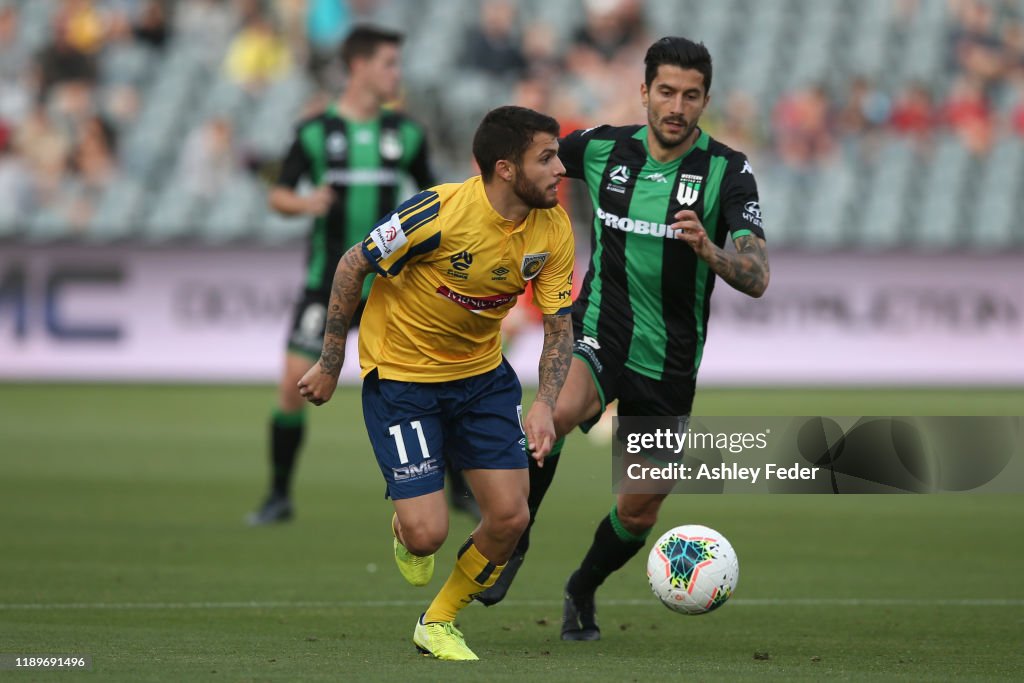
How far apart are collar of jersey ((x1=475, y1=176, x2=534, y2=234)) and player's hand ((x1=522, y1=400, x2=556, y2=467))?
0.64 m

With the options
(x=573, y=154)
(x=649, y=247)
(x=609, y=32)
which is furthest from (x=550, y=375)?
(x=609, y=32)

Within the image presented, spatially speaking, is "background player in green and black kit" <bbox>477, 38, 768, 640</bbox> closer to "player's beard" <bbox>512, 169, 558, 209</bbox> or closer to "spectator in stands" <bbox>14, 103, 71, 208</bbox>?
"player's beard" <bbox>512, 169, 558, 209</bbox>

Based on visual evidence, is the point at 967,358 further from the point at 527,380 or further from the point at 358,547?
the point at 358,547

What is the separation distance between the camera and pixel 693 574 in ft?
21.0

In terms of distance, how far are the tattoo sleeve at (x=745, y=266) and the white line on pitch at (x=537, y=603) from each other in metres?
1.75

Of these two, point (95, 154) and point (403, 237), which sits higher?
point (403, 237)

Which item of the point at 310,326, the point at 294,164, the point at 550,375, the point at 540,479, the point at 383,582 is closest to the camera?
the point at 550,375

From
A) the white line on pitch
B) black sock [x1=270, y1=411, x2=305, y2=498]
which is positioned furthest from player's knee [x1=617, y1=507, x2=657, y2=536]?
black sock [x1=270, y1=411, x2=305, y2=498]

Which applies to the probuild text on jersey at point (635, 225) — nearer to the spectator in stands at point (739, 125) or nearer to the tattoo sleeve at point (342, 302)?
the tattoo sleeve at point (342, 302)

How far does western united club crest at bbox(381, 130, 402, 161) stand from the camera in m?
10.3

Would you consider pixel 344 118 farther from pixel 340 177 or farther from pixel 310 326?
pixel 310 326

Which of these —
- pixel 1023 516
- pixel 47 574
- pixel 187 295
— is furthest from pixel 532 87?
pixel 47 574

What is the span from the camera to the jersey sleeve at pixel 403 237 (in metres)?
5.94

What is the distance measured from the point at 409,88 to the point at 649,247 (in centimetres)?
1359
